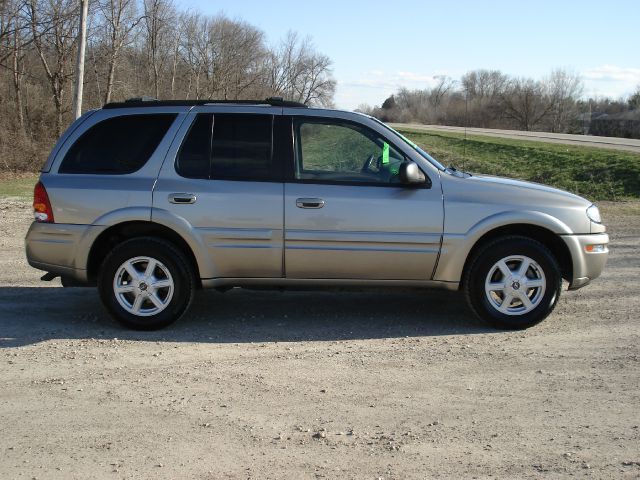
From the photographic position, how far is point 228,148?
6.13m

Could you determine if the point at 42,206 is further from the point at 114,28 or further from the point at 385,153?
the point at 114,28

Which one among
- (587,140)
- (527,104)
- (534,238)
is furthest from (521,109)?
(534,238)

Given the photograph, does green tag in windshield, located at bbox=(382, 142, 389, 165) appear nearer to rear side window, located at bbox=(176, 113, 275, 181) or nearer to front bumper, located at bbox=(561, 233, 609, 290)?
rear side window, located at bbox=(176, 113, 275, 181)

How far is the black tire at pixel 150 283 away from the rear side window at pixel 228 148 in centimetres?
71

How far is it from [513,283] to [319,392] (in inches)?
90.4

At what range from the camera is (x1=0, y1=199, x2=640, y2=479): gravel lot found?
368 cm

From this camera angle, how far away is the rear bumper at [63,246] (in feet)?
19.7

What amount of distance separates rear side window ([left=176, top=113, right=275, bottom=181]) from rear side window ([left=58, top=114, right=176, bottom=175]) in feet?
0.97

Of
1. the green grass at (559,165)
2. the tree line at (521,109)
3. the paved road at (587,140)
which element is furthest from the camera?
the tree line at (521,109)

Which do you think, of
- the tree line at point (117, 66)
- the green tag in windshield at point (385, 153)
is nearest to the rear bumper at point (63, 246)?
the green tag in windshield at point (385, 153)

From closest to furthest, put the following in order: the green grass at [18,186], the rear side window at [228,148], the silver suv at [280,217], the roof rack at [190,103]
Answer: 1. the silver suv at [280,217]
2. the rear side window at [228,148]
3. the roof rack at [190,103]
4. the green grass at [18,186]

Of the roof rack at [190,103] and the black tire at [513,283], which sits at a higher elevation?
the roof rack at [190,103]

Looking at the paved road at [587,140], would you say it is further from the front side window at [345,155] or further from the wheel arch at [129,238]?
the wheel arch at [129,238]

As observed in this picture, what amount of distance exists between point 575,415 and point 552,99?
7036cm
